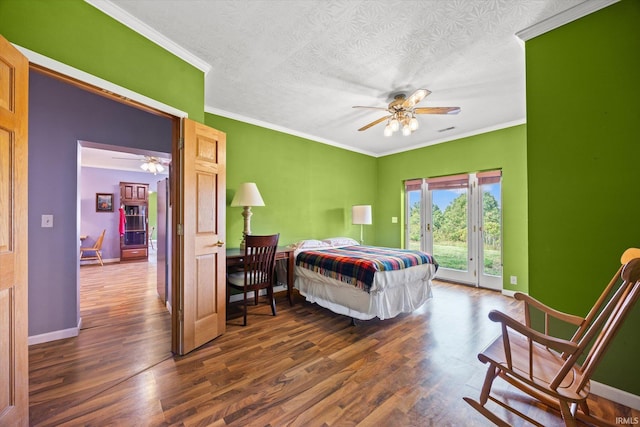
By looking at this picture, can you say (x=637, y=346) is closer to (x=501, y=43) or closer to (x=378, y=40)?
(x=501, y=43)

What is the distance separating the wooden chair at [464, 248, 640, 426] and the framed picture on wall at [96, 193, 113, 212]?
8475mm

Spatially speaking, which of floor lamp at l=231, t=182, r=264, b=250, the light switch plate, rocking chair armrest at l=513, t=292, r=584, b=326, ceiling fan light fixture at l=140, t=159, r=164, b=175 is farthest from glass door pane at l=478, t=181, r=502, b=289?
ceiling fan light fixture at l=140, t=159, r=164, b=175

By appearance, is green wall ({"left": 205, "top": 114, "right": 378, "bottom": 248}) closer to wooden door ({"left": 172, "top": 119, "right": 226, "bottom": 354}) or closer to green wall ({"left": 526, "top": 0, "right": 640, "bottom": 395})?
wooden door ({"left": 172, "top": 119, "right": 226, "bottom": 354})

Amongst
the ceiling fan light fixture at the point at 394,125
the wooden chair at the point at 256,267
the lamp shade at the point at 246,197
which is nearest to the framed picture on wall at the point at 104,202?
the lamp shade at the point at 246,197

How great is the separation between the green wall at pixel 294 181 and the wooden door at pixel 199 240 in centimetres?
112

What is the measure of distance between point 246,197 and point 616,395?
12.1 feet

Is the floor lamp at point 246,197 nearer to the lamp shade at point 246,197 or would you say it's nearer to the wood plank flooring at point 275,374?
the lamp shade at point 246,197

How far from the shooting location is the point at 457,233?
4.63 meters

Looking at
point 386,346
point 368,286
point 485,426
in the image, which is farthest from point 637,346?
point 368,286

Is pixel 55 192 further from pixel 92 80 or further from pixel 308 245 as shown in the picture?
pixel 308 245

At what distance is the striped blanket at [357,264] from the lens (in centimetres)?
268

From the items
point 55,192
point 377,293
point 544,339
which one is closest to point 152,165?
point 55,192

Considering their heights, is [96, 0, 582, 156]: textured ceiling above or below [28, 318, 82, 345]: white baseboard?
above

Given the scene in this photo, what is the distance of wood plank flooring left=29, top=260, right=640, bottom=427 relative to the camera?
60.7 inches
